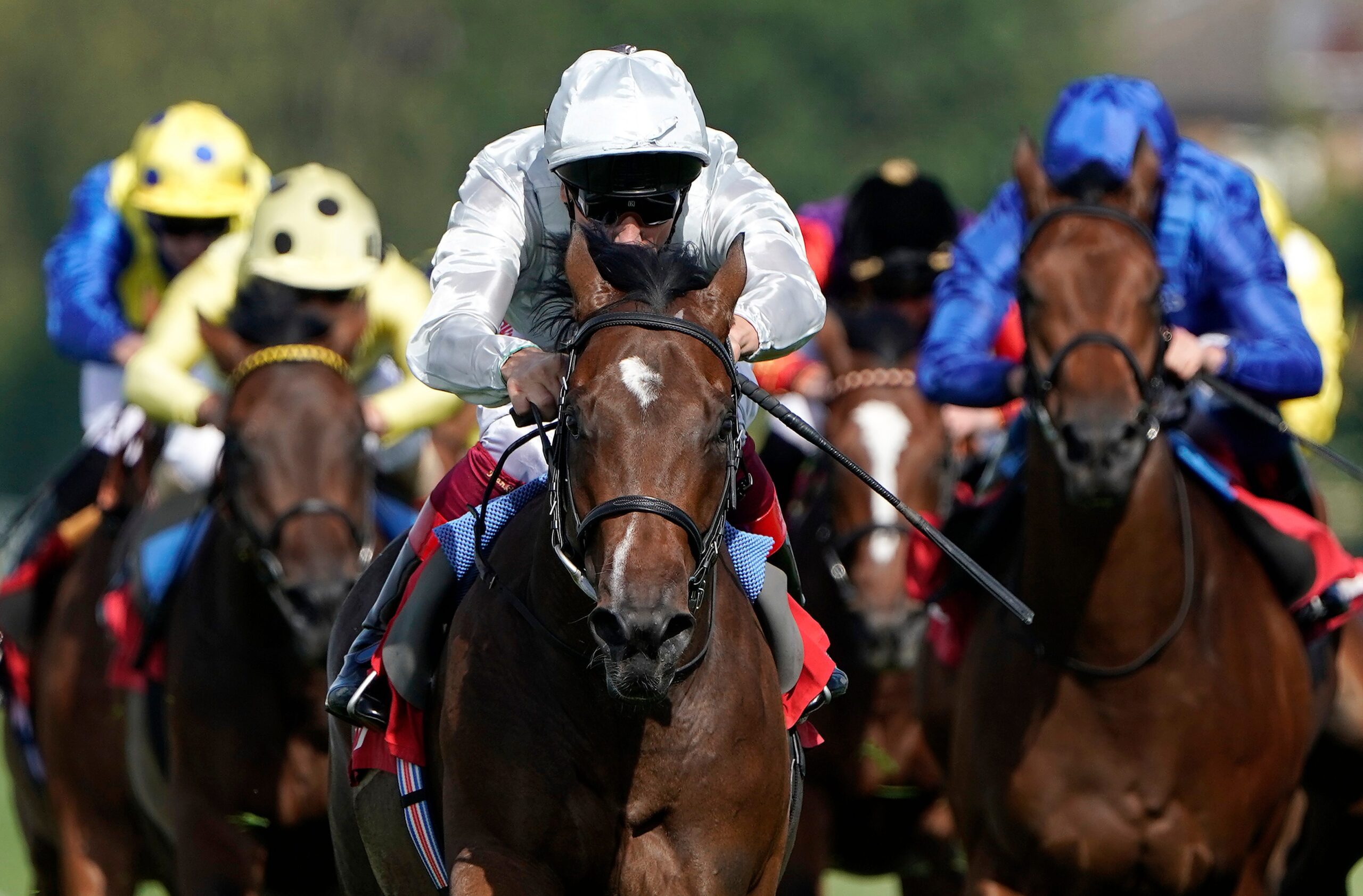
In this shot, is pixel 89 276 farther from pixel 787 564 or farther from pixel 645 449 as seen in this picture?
pixel 645 449

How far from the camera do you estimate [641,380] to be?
3.76 metres

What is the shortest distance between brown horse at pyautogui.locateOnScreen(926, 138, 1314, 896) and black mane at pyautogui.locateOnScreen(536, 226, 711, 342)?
1.80m

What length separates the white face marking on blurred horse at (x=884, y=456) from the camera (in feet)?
26.7

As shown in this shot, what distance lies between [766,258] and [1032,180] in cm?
172

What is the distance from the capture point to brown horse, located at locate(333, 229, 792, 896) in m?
3.71

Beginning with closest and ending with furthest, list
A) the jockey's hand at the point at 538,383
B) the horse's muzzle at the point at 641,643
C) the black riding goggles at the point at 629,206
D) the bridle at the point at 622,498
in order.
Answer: the horse's muzzle at the point at 641,643, the bridle at the point at 622,498, the jockey's hand at the point at 538,383, the black riding goggles at the point at 629,206

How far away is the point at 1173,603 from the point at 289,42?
37725 mm

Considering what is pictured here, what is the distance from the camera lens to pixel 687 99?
4617 millimetres

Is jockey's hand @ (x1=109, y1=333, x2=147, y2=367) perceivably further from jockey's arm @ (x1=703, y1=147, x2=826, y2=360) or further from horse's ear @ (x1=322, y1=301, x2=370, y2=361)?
jockey's arm @ (x1=703, y1=147, x2=826, y2=360)

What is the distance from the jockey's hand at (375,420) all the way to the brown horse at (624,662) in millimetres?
2893

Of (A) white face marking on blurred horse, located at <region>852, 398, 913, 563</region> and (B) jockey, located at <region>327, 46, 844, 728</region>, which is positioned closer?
(B) jockey, located at <region>327, 46, 844, 728</region>

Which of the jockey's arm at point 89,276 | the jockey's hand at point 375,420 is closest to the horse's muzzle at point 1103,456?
the jockey's hand at point 375,420

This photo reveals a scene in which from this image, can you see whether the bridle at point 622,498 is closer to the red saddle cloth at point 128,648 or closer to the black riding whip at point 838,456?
the black riding whip at point 838,456

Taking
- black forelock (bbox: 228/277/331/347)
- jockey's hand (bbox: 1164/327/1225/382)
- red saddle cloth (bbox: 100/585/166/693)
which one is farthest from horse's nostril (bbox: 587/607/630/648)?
red saddle cloth (bbox: 100/585/166/693)
